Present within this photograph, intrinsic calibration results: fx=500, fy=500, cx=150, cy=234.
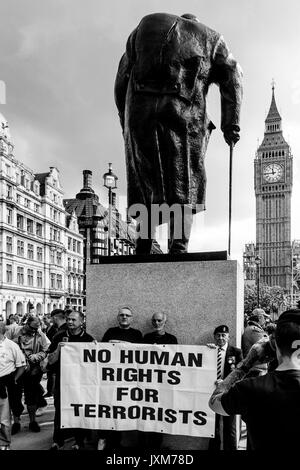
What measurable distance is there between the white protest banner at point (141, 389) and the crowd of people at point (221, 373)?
0.18m

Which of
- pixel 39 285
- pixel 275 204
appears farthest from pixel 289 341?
pixel 275 204

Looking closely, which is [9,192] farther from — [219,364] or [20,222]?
[219,364]

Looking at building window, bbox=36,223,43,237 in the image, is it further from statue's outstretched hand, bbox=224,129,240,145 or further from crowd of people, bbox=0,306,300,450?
statue's outstretched hand, bbox=224,129,240,145

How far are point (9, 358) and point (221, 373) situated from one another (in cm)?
300

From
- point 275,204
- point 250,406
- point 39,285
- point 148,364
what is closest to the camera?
point 250,406

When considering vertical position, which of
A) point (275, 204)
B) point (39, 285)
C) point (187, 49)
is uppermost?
point (275, 204)

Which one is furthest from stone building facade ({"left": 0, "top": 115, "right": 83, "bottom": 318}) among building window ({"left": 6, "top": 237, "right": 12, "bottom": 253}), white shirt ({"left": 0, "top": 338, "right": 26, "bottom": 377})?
white shirt ({"left": 0, "top": 338, "right": 26, "bottom": 377})

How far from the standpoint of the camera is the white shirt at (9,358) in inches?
Result: 252

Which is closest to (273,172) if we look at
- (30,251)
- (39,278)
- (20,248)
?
(39,278)

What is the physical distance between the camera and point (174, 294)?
5145mm

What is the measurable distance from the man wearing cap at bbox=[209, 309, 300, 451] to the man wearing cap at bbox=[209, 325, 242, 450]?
2.37m

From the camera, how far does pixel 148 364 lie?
4809mm

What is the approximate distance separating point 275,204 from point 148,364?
142362 millimetres
